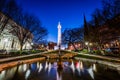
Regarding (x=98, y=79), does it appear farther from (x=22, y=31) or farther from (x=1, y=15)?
(x=22, y=31)

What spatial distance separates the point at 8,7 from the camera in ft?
83.7

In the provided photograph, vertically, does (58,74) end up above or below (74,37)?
below

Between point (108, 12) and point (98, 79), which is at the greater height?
point (108, 12)

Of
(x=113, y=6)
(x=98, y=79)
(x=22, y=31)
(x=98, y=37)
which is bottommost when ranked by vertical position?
(x=98, y=79)

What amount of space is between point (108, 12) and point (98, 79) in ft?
67.6

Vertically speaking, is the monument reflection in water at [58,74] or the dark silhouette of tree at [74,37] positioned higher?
the dark silhouette of tree at [74,37]

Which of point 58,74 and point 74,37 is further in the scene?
point 74,37

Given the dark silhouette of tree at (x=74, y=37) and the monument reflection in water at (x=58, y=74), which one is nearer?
the monument reflection in water at (x=58, y=74)

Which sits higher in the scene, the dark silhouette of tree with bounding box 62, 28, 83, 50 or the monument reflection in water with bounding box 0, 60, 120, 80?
the dark silhouette of tree with bounding box 62, 28, 83, 50

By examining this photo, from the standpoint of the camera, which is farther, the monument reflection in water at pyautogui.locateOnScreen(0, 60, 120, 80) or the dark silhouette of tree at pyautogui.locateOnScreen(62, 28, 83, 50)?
the dark silhouette of tree at pyautogui.locateOnScreen(62, 28, 83, 50)

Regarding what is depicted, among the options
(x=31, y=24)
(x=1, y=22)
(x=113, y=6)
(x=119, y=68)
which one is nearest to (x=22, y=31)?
(x=31, y=24)

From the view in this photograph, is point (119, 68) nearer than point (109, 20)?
Yes

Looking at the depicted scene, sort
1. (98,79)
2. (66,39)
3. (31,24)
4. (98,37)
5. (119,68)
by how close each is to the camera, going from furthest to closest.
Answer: (66,39) → (31,24) → (98,37) → (119,68) → (98,79)

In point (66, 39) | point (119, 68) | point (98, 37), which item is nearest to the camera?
point (119, 68)
